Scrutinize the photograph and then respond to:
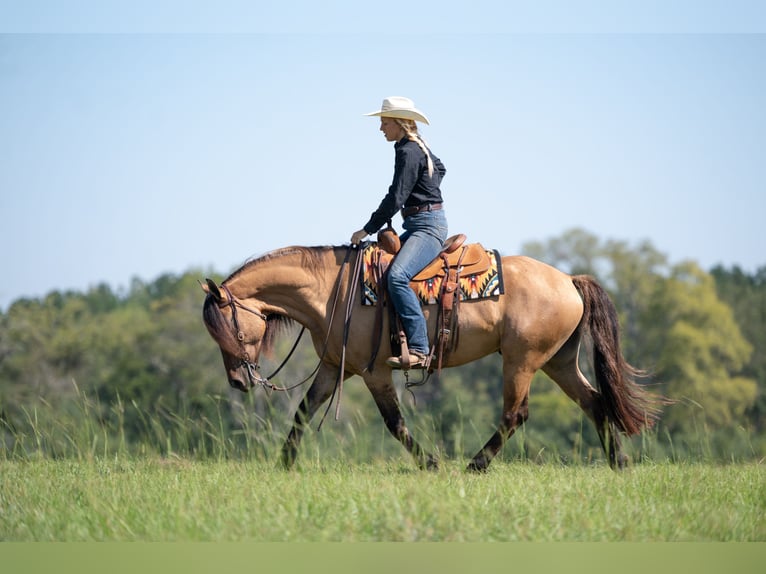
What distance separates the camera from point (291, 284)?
7.75m

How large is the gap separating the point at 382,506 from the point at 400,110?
380cm

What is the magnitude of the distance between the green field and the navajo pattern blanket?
4.89 feet

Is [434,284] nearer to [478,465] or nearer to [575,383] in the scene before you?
[478,465]

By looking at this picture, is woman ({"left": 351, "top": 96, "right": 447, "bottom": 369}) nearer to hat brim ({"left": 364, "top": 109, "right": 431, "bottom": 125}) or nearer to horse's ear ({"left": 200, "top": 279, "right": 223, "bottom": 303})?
hat brim ({"left": 364, "top": 109, "right": 431, "bottom": 125})

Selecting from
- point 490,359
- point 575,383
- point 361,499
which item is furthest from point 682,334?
point 361,499

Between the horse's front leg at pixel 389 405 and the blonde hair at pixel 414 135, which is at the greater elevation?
the blonde hair at pixel 414 135

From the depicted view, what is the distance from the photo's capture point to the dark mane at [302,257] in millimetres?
7805

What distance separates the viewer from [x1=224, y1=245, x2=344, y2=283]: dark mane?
25.6 feet

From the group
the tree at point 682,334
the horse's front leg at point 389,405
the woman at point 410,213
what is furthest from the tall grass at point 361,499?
the tree at point 682,334

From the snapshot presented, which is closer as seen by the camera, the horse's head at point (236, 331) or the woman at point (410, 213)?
the woman at point (410, 213)

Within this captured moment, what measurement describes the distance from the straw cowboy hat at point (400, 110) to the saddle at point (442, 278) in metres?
0.99

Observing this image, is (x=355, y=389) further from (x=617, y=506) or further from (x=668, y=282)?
(x=617, y=506)

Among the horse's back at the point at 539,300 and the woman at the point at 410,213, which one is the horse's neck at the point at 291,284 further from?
the horse's back at the point at 539,300

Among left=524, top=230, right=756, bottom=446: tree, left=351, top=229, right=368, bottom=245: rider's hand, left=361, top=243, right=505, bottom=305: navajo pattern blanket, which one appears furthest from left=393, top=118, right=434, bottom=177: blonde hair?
left=524, top=230, right=756, bottom=446: tree
